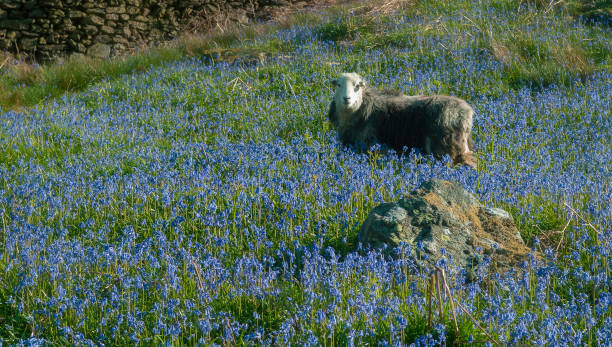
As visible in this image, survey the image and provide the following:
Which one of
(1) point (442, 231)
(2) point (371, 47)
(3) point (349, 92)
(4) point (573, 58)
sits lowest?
(4) point (573, 58)

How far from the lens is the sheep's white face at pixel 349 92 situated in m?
6.77

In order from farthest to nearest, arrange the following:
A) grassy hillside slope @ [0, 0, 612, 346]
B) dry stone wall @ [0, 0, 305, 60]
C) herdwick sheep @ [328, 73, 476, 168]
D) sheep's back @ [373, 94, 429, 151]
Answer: dry stone wall @ [0, 0, 305, 60], sheep's back @ [373, 94, 429, 151], herdwick sheep @ [328, 73, 476, 168], grassy hillside slope @ [0, 0, 612, 346]

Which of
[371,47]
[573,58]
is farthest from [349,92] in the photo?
[573,58]

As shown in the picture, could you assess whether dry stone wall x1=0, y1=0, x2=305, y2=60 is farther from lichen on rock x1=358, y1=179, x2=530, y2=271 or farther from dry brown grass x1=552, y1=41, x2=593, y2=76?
lichen on rock x1=358, y1=179, x2=530, y2=271

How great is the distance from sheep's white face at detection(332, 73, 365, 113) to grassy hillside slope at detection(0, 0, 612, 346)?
520 millimetres

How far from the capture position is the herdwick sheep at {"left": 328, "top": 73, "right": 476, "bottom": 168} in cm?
648

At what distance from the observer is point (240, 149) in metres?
6.66

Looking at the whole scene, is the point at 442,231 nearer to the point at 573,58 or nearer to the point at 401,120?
the point at 401,120

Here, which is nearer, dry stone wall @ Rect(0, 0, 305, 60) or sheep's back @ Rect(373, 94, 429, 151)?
sheep's back @ Rect(373, 94, 429, 151)

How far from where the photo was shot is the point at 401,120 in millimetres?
6852

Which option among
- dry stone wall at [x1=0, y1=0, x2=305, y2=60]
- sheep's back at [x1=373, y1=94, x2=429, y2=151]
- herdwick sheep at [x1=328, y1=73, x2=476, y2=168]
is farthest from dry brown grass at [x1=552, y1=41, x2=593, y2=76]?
dry stone wall at [x1=0, y1=0, x2=305, y2=60]

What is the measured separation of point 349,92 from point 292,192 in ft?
6.97

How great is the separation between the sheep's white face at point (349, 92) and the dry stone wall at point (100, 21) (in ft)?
29.9

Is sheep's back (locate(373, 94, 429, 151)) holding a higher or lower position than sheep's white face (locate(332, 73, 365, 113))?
lower
